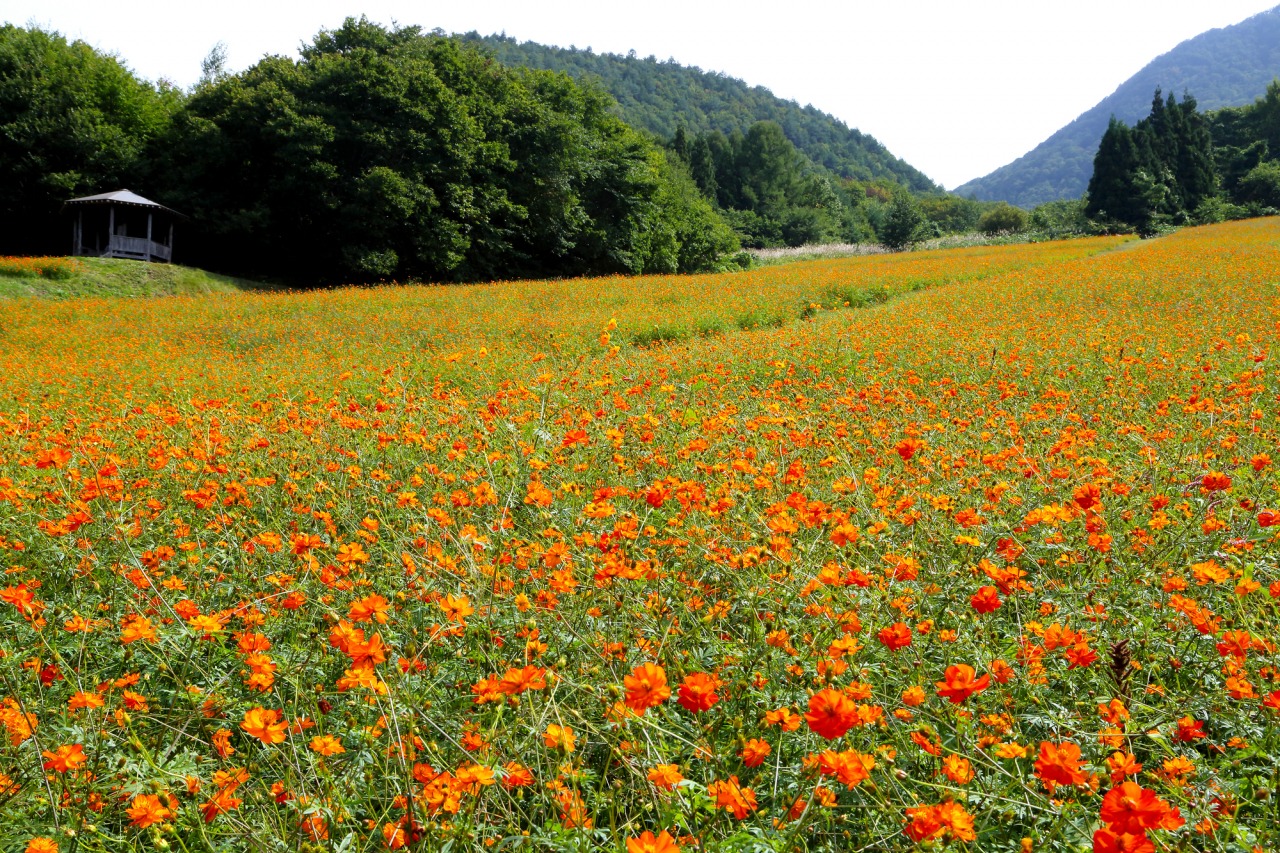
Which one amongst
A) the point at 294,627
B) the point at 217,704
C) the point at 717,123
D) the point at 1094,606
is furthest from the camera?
the point at 717,123

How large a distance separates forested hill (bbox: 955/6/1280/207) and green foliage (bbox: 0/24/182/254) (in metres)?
151

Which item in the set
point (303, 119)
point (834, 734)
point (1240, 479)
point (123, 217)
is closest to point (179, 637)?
point (834, 734)

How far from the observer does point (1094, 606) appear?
1970 millimetres

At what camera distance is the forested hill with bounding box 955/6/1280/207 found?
151500 millimetres

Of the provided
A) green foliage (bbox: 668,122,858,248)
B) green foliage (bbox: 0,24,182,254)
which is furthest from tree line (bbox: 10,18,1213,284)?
green foliage (bbox: 668,122,858,248)

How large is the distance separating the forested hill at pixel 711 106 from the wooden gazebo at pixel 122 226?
84.9 meters

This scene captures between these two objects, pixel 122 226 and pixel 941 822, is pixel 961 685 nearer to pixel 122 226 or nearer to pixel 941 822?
pixel 941 822

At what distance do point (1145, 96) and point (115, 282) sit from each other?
214304mm

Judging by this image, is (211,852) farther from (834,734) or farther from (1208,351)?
(1208,351)

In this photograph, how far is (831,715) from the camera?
1031 millimetres

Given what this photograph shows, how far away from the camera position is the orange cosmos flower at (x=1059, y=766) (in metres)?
→ 1.05

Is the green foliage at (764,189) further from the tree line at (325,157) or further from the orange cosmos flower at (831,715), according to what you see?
the orange cosmos flower at (831,715)

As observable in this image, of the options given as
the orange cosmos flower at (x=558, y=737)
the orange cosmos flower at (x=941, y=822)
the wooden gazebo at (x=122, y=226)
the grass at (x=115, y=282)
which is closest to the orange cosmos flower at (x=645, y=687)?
the orange cosmos flower at (x=558, y=737)

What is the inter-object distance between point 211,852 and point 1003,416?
3.97 m
